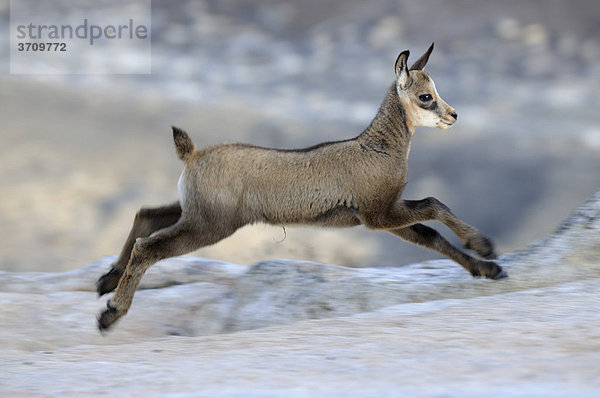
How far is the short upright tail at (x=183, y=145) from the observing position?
692 cm

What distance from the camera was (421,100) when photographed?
711cm

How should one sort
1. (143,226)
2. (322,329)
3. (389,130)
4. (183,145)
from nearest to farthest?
(322,329)
(183,145)
(389,130)
(143,226)

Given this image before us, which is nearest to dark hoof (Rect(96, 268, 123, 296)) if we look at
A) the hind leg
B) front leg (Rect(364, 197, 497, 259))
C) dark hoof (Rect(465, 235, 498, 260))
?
the hind leg

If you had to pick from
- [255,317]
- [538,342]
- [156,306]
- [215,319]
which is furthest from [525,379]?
[156,306]

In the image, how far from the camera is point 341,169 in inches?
271

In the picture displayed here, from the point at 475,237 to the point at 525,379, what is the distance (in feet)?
10.8

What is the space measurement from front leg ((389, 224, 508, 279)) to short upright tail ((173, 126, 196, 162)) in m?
2.08

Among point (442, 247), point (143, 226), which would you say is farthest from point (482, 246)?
point (143, 226)

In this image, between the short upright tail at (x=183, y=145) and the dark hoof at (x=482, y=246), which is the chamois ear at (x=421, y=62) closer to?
the dark hoof at (x=482, y=246)

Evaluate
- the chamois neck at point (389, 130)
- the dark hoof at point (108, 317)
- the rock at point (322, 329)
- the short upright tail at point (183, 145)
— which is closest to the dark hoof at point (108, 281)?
the rock at point (322, 329)

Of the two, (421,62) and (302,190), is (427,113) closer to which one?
(421,62)

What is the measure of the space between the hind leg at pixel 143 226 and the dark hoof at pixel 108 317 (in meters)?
0.68

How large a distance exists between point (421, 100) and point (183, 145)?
2.25 metres

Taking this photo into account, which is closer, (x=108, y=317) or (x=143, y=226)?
(x=108, y=317)
